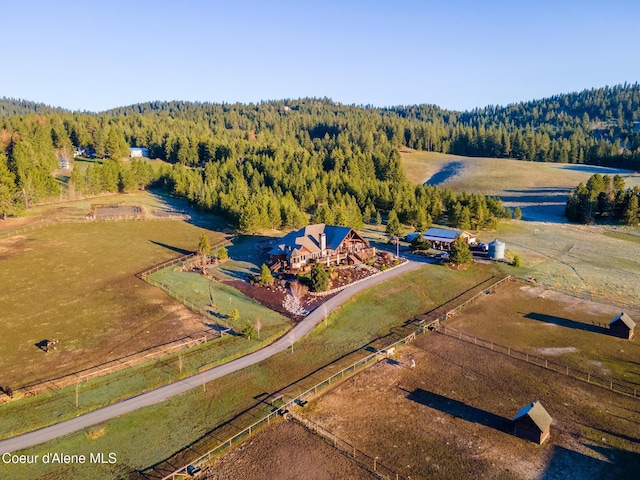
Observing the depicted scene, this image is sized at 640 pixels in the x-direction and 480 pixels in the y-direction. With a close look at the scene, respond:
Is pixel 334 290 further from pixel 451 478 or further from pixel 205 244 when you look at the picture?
pixel 451 478

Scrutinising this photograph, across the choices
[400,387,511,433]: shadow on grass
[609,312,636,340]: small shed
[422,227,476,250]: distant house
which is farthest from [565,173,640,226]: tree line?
[400,387,511,433]: shadow on grass

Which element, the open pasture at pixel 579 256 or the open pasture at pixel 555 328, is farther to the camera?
the open pasture at pixel 579 256

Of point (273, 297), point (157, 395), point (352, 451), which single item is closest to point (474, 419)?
point (352, 451)

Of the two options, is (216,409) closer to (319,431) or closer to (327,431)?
(319,431)

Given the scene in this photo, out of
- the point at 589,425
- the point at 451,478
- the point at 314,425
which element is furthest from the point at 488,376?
the point at 314,425

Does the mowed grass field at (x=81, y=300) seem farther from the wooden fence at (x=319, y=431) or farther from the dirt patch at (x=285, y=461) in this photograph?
the dirt patch at (x=285, y=461)

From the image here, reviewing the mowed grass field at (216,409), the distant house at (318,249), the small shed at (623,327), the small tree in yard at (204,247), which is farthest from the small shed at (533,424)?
the small tree in yard at (204,247)

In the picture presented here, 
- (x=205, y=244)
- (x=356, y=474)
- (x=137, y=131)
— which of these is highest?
(x=137, y=131)
